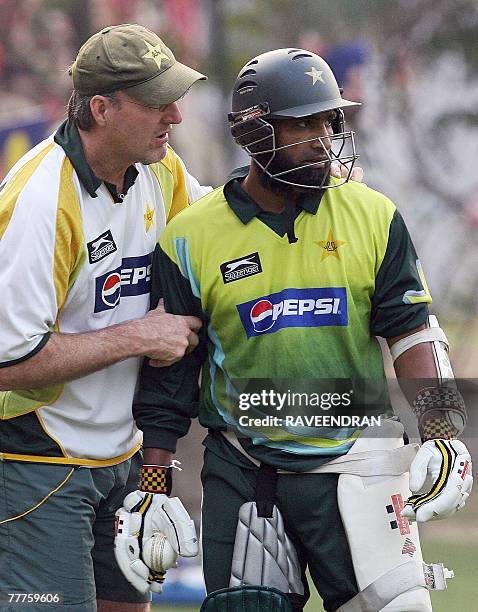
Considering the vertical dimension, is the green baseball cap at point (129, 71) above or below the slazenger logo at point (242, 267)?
above

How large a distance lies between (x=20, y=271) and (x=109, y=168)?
0.43m

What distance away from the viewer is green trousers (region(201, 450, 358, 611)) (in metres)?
3.31

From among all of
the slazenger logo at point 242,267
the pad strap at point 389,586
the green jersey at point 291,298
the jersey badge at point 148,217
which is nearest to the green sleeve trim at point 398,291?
the green jersey at point 291,298

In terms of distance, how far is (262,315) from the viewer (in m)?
3.35

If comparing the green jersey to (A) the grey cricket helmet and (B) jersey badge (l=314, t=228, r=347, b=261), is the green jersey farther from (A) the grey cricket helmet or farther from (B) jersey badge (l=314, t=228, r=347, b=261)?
A: (A) the grey cricket helmet

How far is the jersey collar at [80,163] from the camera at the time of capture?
3.53 m

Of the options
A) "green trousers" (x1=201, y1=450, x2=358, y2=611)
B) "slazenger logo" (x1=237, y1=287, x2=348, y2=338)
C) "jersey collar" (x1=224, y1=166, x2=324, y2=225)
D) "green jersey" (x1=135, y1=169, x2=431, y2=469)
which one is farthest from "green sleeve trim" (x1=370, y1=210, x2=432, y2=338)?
"green trousers" (x1=201, y1=450, x2=358, y2=611)

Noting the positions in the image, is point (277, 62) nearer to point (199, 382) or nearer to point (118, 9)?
point (199, 382)

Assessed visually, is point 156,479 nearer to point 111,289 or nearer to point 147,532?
point 147,532

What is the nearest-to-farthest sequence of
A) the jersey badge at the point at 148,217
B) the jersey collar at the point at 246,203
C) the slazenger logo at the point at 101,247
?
the jersey collar at the point at 246,203, the slazenger logo at the point at 101,247, the jersey badge at the point at 148,217

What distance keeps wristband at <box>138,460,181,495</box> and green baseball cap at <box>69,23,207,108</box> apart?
1.00m

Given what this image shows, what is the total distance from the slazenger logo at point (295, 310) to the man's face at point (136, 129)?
0.55 metres

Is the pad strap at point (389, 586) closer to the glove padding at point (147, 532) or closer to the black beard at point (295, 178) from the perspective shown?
the glove padding at point (147, 532)

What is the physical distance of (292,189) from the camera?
342 cm
